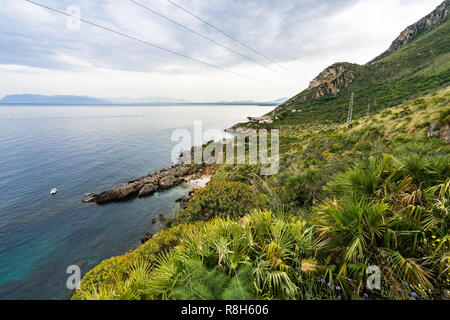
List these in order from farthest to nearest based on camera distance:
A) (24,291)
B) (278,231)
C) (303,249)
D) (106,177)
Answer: (106,177), (24,291), (278,231), (303,249)

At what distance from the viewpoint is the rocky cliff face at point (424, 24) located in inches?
3078

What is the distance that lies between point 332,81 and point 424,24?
5318 cm

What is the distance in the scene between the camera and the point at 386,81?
58.0 m

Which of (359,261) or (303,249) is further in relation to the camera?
(303,249)

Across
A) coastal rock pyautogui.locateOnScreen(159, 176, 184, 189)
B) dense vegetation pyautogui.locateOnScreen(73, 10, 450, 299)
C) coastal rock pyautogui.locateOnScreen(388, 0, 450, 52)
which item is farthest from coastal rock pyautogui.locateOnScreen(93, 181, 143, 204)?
coastal rock pyautogui.locateOnScreen(388, 0, 450, 52)

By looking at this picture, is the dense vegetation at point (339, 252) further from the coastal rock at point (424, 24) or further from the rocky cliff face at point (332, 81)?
the coastal rock at point (424, 24)

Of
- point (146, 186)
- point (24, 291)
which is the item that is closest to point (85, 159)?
point (146, 186)

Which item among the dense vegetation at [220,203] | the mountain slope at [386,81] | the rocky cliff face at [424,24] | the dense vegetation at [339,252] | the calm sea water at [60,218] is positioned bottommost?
the calm sea water at [60,218]

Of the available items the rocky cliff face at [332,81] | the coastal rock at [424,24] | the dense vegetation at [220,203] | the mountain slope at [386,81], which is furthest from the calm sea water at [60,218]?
Result: the coastal rock at [424,24]

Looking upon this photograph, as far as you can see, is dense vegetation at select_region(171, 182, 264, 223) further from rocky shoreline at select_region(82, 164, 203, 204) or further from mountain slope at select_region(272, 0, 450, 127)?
mountain slope at select_region(272, 0, 450, 127)

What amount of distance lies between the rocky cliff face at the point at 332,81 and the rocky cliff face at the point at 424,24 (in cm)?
3249
